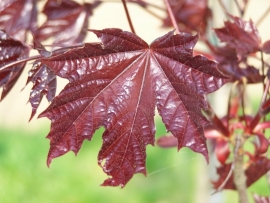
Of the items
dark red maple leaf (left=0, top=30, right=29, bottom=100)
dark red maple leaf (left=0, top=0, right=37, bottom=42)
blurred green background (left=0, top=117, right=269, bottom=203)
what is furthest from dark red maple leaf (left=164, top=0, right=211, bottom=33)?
blurred green background (left=0, top=117, right=269, bottom=203)

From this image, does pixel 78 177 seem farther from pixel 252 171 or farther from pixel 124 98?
pixel 124 98

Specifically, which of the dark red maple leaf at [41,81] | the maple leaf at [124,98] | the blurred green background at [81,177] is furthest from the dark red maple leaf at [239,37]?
the blurred green background at [81,177]

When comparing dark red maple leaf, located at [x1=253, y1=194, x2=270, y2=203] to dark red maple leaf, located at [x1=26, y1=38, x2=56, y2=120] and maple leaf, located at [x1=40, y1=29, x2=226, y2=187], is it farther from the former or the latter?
dark red maple leaf, located at [x1=26, y1=38, x2=56, y2=120]

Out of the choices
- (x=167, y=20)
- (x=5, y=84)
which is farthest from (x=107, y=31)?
(x=167, y=20)

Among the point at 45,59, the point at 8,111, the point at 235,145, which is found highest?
the point at 8,111

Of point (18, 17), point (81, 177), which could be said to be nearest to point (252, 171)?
point (18, 17)

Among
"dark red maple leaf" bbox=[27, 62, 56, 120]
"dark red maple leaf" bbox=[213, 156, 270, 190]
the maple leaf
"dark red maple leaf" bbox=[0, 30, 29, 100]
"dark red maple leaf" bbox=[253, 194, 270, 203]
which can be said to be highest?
"dark red maple leaf" bbox=[0, 30, 29, 100]

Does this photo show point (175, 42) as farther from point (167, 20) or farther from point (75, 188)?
point (75, 188)

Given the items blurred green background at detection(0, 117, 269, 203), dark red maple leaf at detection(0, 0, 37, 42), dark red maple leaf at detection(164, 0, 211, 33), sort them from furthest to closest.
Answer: blurred green background at detection(0, 117, 269, 203), dark red maple leaf at detection(164, 0, 211, 33), dark red maple leaf at detection(0, 0, 37, 42)
